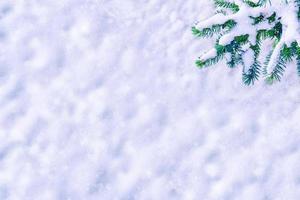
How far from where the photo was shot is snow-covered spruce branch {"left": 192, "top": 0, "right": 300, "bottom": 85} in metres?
2.34

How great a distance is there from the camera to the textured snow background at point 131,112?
285 cm

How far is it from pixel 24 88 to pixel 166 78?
43.8 inches

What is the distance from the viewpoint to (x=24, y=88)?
3.23 meters

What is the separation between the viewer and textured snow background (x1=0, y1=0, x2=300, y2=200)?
285 cm

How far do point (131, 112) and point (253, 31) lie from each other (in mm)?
1154

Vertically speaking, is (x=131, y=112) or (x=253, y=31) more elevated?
(x=131, y=112)

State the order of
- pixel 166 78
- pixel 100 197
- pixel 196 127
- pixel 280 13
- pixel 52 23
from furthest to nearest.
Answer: pixel 52 23
pixel 166 78
pixel 196 127
pixel 100 197
pixel 280 13

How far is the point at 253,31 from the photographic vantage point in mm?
2398

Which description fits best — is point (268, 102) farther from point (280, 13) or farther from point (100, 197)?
point (100, 197)

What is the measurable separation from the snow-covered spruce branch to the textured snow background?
0.68m

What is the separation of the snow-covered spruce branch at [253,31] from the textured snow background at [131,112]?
0.68m

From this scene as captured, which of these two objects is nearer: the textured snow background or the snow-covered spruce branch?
the snow-covered spruce branch

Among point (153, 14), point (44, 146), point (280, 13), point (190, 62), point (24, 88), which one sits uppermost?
point (153, 14)

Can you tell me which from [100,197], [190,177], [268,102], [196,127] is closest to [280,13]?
[268,102]
